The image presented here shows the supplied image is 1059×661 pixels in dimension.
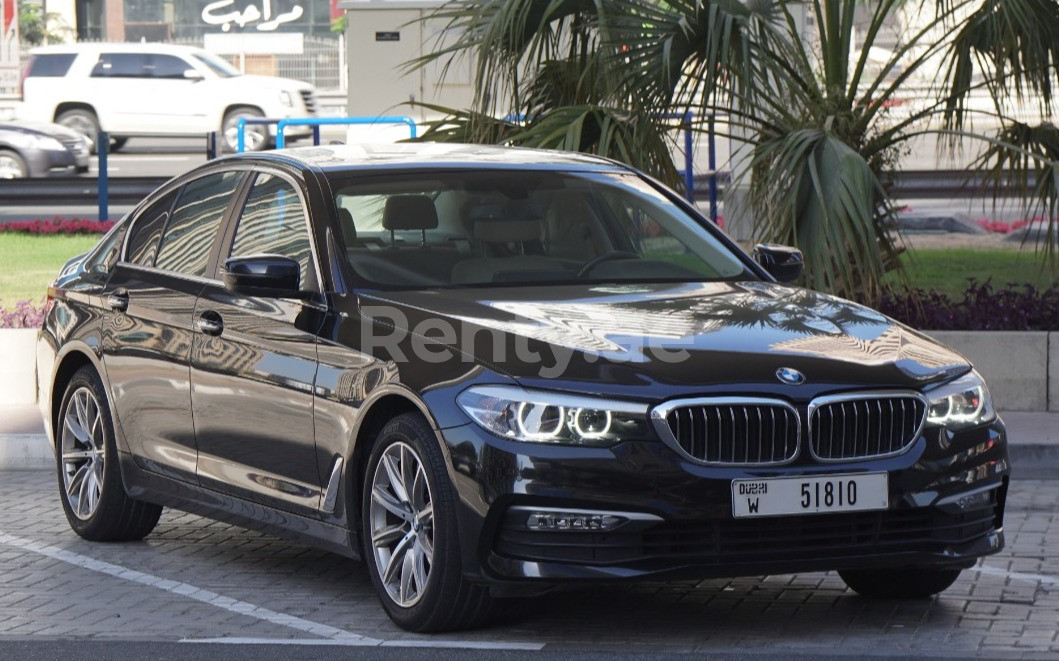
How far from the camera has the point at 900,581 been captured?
662cm

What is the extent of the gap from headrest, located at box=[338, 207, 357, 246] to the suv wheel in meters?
25.0

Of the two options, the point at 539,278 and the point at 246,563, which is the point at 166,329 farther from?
the point at 539,278

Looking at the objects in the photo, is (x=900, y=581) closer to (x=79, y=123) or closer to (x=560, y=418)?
(x=560, y=418)

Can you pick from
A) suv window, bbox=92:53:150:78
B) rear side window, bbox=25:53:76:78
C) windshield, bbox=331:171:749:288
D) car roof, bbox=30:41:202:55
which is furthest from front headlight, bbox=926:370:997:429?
rear side window, bbox=25:53:76:78

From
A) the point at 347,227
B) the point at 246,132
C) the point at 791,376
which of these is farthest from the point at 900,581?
the point at 246,132

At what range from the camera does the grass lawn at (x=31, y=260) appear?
15977mm

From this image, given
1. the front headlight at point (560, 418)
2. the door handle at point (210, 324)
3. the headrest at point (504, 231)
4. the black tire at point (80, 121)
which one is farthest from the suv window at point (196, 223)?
the black tire at point (80, 121)

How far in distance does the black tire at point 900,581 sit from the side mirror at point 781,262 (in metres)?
1.24

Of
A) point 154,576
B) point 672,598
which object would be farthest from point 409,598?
point 154,576

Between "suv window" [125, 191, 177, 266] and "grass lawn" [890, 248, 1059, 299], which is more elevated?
"suv window" [125, 191, 177, 266]

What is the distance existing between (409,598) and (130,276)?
2.50 meters

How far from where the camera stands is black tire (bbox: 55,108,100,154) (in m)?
34.4

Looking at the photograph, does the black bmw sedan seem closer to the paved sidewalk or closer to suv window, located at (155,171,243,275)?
suv window, located at (155,171,243,275)

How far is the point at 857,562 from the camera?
19.2 feet
